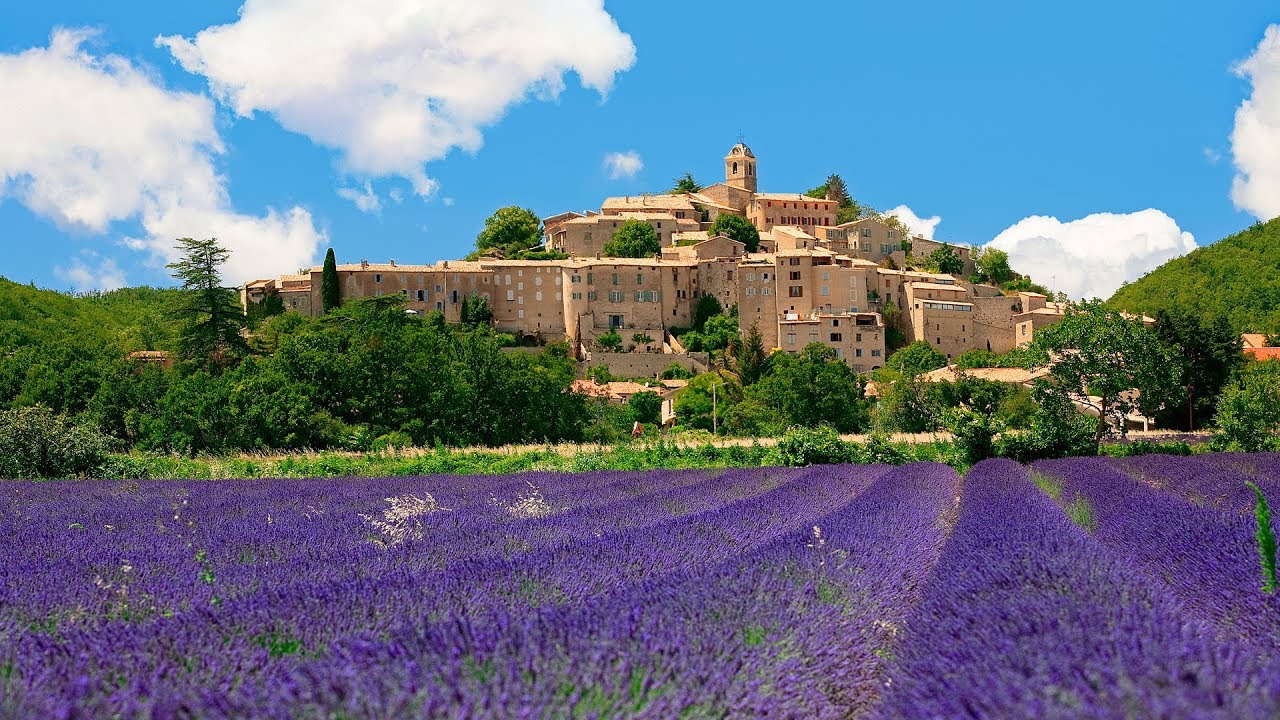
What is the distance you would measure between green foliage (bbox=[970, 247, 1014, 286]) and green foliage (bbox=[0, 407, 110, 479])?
277 feet

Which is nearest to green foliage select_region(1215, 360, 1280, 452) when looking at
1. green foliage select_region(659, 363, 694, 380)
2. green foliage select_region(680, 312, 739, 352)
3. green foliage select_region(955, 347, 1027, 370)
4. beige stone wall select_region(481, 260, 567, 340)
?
green foliage select_region(955, 347, 1027, 370)

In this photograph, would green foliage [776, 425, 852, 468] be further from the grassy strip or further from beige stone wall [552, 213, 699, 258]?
beige stone wall [552, 213, 699, 258]

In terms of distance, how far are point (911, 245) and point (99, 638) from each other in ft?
318

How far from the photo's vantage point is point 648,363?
7225 cm

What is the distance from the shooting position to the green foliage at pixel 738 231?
292ft

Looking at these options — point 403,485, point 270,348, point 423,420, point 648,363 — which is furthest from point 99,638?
point 648,363

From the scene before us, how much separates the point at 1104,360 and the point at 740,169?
84694 mm

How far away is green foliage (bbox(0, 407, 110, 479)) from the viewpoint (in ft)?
72.6

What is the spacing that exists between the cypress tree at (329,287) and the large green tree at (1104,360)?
58.6 m

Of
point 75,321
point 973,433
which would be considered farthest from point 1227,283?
point 75,321

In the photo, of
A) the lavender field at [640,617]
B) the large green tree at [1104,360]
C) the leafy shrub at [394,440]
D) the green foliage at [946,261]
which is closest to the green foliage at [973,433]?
the large green tree at [1104,360]

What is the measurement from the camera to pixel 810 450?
23797 millimetres

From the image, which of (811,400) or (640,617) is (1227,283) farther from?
(640,617)

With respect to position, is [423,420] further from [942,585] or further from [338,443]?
Result: [942,585]
